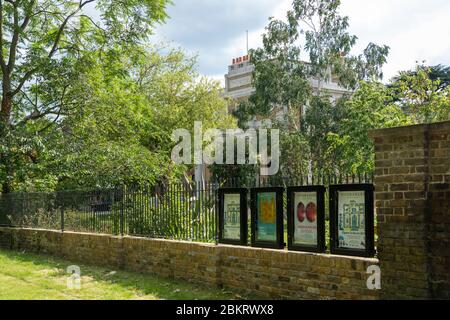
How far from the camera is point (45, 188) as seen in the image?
17938 mm

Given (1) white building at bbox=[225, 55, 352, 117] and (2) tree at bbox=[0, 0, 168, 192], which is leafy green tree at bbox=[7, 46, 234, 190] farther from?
(1) white building at bbox=[225, 55, 352, 117]

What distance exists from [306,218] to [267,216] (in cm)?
79

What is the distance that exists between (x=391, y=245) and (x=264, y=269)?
7.45 feet

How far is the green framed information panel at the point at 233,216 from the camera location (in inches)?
330

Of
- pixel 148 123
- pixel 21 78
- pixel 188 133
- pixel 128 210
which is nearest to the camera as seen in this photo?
pixel 128 210

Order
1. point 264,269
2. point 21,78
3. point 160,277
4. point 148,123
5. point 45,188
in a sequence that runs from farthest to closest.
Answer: point 148,123 < point 21,78 < point 45,188 < point 160,277 < point 264,269

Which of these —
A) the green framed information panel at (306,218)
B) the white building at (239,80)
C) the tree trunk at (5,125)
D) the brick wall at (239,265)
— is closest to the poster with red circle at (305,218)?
the green framed information panel at (306,218)

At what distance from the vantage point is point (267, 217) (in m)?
7.96

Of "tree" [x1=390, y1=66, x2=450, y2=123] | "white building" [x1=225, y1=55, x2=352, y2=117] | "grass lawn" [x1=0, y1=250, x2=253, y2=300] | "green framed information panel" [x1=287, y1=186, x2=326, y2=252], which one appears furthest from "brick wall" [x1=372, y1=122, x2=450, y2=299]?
"white building" [x1=225, y1=55, x2=352, y2=117]

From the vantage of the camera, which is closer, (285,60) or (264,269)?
(264,269)

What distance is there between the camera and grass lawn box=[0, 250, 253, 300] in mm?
8031

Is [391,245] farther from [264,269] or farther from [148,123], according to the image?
[148,123]

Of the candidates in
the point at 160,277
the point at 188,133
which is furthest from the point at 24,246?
the point at 188,133
